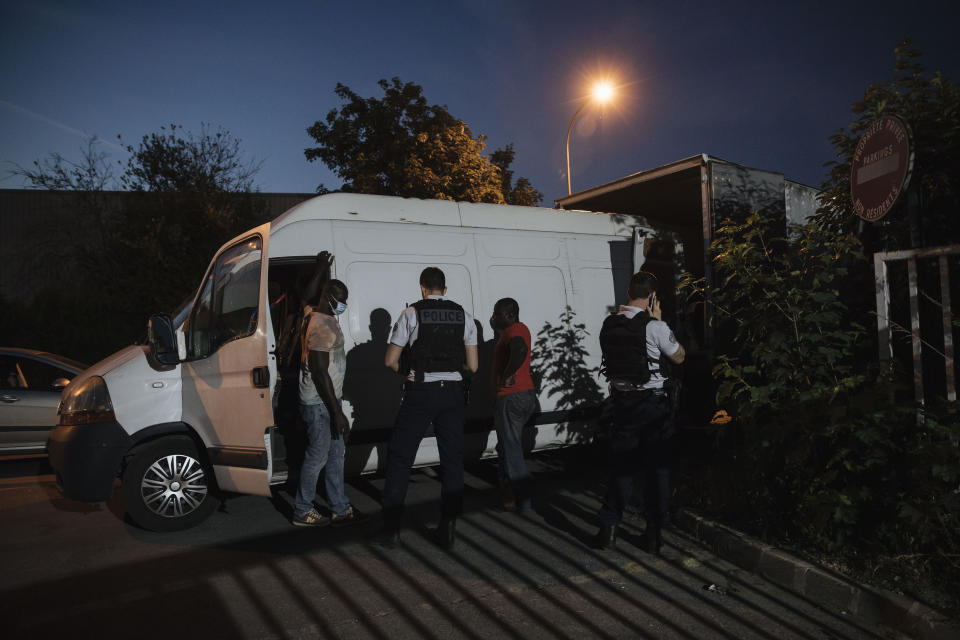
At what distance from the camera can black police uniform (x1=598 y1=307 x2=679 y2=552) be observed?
4148mm

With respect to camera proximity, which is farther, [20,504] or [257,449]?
[20,504]

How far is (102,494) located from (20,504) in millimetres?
1939

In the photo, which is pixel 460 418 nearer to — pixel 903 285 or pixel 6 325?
pixel 903 285

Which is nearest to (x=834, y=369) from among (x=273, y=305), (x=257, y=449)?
(x=257, y=449)

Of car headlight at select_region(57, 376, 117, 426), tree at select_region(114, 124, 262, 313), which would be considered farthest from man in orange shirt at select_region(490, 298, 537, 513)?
tree at select_region(114, 124, 262, 313)

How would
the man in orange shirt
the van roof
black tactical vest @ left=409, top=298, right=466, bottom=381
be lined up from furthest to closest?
the van roof, the man in orange shirt, black tactical vest @ left=409, top=298, right=466, bottom=381

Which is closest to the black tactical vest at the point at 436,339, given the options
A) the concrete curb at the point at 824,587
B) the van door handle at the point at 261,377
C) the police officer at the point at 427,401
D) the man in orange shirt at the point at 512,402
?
the police officer at the point at 427,401

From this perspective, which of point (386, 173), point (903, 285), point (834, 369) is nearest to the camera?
point (834, 369)

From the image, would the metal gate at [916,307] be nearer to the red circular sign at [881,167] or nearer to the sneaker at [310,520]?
the red circular sign at [881,167]

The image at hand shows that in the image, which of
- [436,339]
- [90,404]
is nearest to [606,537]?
[436,339]

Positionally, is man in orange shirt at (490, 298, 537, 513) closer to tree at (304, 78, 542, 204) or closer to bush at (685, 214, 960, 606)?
bush at (685, 214, 960, 606)

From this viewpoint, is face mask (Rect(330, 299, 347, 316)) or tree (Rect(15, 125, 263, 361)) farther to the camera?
tree (Rect(15, 125, 263, 361))

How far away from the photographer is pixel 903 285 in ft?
13.9

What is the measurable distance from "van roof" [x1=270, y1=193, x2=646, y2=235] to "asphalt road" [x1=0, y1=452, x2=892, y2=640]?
2.40 metres
